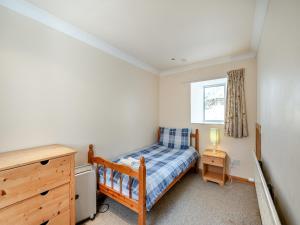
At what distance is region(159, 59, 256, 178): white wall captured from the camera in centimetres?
256

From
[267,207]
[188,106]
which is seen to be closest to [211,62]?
[188,106]

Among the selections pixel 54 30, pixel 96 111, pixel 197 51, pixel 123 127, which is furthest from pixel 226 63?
pixel 54 30

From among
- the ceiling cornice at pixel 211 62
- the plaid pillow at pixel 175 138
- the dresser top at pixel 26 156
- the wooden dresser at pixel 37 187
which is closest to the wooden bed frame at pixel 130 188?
the wooden dresser at pixel 37 187

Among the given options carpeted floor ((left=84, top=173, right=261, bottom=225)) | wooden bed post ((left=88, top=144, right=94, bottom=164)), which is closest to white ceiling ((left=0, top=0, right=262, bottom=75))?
wooden bed post ((left=88, top=144, right=94, bottom=164))

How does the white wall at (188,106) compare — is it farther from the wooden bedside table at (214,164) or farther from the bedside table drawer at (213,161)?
the bedside table drawer at (213,161)

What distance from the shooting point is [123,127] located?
2.67m

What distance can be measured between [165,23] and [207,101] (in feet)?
7.06

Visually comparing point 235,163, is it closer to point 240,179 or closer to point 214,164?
point 240,179

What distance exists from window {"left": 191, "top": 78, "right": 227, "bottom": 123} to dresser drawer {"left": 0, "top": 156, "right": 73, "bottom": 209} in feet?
8.88

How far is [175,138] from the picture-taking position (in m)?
3.24

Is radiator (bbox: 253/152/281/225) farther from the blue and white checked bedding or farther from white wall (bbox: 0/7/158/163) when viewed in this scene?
white wall (bbox: 0/7/158/163)

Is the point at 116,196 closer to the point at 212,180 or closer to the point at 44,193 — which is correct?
the point at 44,193

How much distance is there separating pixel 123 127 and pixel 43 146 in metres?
1.30

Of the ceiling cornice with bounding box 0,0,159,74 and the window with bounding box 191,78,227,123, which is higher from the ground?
the ceiling cornice with bounding box 0,0,159,74
